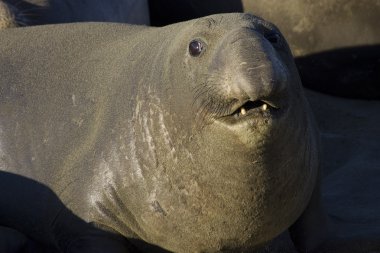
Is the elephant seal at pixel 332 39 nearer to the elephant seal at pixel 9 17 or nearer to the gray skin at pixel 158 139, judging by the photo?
the elephant seal at pixel 9 17

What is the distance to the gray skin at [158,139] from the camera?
3869mm

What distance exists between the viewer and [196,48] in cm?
411

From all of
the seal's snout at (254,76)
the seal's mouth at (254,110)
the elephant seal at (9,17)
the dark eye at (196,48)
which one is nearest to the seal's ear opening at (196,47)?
the dark eye at (196,48)

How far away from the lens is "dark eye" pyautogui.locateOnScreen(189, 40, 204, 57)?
13.4 feet

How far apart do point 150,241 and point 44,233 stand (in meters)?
0.62

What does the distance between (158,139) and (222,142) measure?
45 centimetres

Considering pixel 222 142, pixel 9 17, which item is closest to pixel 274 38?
pixel 222 142

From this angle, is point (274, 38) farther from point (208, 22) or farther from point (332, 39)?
point (332, 39)

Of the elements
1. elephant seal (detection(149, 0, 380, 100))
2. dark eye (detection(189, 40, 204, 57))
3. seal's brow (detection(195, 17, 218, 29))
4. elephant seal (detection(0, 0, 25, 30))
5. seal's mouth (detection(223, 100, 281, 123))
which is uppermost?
seal's brow (detection(195, 17, 218, 29))

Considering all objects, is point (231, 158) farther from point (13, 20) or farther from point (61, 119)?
point (13, 20)

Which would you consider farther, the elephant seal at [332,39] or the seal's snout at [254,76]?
the elephant seal at [332,39]

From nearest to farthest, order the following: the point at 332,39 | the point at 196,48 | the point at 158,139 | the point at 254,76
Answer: the point at 254,76
the point at 196,48
the point at 158,139
the point at 332,39

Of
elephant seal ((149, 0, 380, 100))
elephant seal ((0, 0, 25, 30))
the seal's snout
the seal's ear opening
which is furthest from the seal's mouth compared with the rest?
elephant seal ((149, 0, 380, 100))

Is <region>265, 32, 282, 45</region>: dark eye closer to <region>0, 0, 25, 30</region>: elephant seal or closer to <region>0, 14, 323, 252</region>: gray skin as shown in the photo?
<region>0, 14, 323, 252</region>: gray skin
